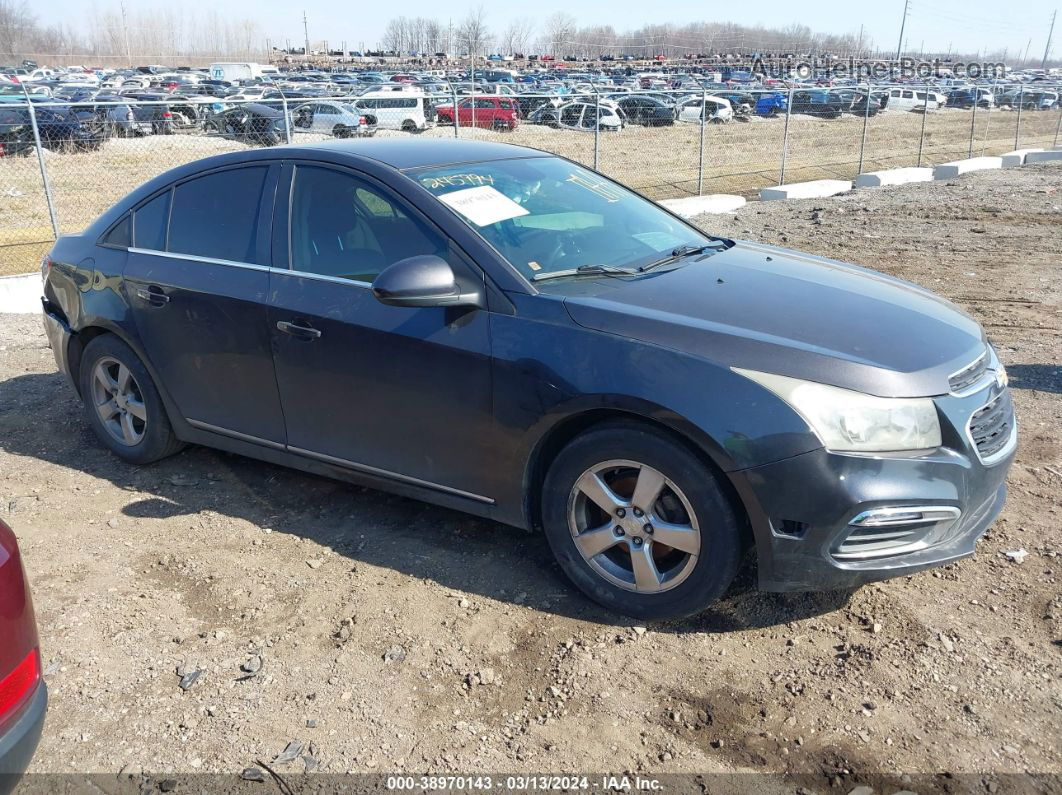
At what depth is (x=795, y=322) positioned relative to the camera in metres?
3.33

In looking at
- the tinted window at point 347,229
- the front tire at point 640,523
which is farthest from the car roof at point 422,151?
the front tire at point 640,523

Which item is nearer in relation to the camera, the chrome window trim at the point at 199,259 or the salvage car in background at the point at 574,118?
the chrome window trim at the point at 199,259

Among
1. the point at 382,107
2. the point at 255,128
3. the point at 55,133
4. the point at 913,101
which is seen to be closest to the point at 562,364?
the point at 255,128

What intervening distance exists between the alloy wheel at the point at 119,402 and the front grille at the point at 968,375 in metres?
3.91

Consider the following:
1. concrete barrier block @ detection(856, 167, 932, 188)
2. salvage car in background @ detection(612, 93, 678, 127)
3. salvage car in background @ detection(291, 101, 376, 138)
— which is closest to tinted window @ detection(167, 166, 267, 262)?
concrete barrier block @ detection(856, 167, 932, 188)

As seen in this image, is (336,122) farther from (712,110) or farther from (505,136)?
(712,110)

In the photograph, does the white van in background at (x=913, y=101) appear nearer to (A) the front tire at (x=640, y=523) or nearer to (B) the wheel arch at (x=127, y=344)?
(B) the wheel arch at (x=127, y=344)

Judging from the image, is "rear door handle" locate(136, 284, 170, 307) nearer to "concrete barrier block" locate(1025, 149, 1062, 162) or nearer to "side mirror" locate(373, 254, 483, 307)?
"side mirror" locate(373, 254, 483, 307)

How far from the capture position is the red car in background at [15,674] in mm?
2227

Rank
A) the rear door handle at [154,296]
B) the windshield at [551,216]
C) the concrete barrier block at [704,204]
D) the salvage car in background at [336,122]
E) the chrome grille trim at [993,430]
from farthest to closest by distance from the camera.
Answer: the salvage car in background at [336,122]
the concrete barrier block at [704,204]
the rear door handle at [154,296]
the windshield at [551,216]
the chrome grille trim at [993,430]

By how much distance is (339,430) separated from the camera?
402 cm

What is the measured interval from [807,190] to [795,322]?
13652 millimetres

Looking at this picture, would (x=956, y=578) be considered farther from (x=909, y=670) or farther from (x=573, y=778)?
(x=573, y=778)

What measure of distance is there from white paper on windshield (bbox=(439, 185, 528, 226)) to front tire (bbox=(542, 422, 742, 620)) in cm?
107
